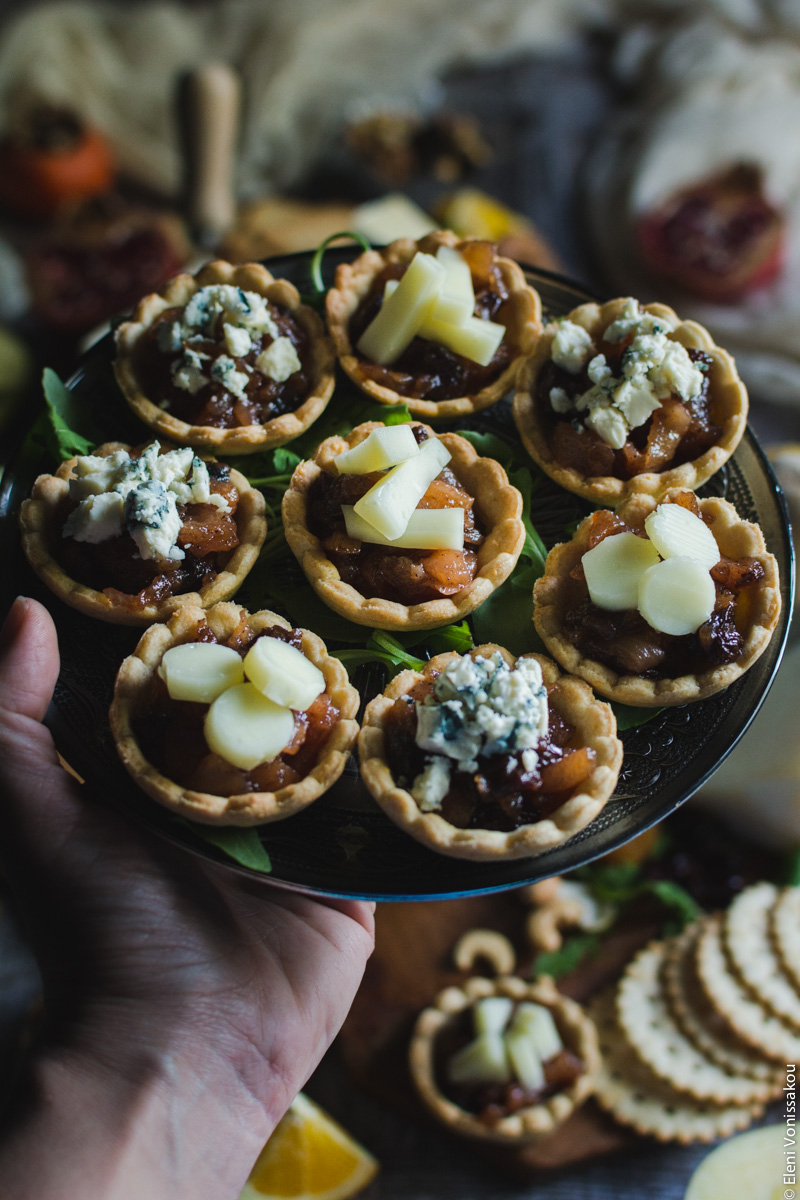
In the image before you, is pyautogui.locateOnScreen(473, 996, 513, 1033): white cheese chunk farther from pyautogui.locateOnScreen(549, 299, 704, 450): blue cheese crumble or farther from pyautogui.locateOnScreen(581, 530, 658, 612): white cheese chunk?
pyautogui.locateOnScreen(549, 299, 704, 450): blue cheese crumble

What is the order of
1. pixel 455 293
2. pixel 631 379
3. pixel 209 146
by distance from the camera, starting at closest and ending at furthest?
pixel 631 379
pixel 455 293
pixel 209 146

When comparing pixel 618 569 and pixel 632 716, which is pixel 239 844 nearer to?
pixel 632 716

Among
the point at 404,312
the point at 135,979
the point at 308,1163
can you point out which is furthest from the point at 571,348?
the point at 308,1163

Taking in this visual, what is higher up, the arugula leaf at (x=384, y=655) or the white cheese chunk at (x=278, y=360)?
the white cheese chunk at (x=278, y=360)

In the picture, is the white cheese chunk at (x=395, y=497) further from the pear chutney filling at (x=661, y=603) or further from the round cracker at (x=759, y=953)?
the round cracker at (x=759, y=953)

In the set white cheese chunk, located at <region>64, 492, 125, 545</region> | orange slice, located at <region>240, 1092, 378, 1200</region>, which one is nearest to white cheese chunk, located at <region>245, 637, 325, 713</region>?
white cheese chunk, located at <region>64, 492, 125, 545</region>

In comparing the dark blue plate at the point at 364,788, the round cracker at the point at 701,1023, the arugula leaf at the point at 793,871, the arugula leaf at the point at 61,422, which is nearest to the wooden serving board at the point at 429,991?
the round cracker at the point at 701,1023

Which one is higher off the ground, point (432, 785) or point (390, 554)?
point (390, 554)
